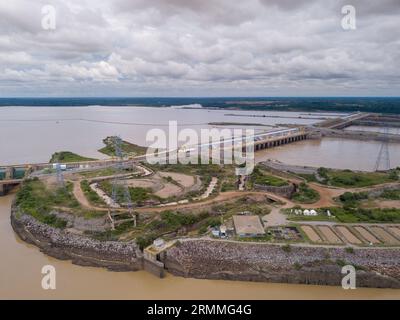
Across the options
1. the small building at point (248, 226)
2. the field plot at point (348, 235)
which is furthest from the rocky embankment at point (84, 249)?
the field plot at point (348, 235)

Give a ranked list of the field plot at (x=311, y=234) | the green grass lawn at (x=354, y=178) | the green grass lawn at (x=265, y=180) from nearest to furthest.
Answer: the field plot at (x=311, y=234), the green grass lawn at (x=265, y=180), the green grass lawn at (x=354, y=178)

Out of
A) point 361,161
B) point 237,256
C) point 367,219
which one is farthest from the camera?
point 361,161

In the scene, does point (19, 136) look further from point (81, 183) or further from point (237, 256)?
point (237, 256)

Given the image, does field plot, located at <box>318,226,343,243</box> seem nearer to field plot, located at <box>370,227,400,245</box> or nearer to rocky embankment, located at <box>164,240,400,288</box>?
rocky embankment, located at <box>164,240,400,288</box>

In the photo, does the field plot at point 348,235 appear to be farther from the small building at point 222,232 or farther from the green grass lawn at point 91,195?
the green grass lawn at point 91,195

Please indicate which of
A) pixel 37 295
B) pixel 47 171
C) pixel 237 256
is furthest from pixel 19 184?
pixel 237 256

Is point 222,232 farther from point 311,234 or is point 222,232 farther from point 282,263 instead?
point 311,234
